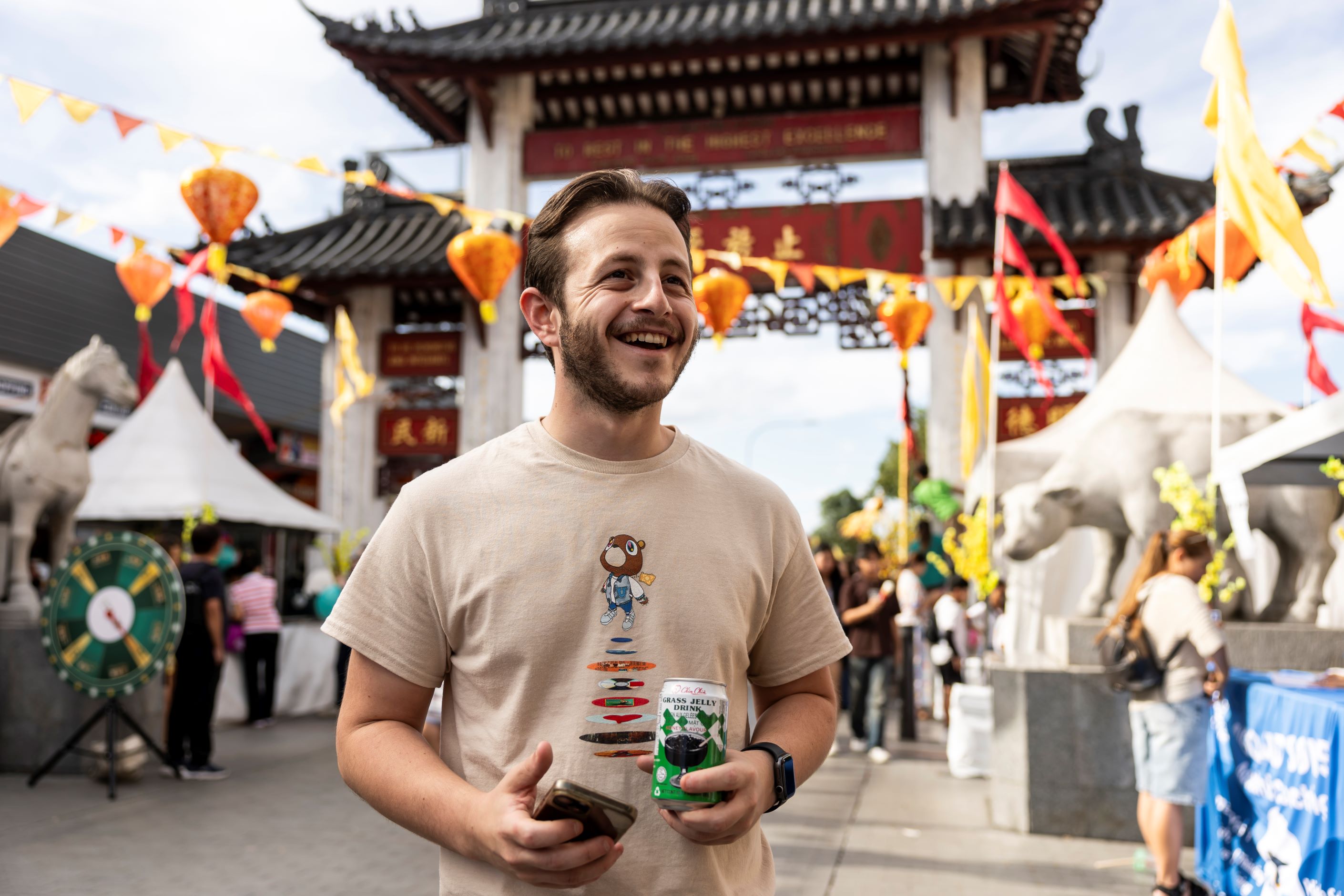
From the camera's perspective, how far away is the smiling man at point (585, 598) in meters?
1.50

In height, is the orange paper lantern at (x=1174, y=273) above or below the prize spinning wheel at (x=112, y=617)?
above

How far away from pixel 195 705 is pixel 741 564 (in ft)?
24.2

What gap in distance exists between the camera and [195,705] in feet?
25.8

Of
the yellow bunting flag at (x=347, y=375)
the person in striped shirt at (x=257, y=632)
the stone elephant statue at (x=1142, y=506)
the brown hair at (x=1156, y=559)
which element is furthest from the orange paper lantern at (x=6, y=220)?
the brown hair at (x=1156, y=559)

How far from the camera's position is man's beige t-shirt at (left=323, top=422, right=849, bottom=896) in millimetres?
1512

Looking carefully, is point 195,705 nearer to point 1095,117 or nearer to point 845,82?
point 845,82

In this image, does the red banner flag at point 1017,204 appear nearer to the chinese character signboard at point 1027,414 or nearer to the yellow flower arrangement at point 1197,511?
the yellow flower arrangement at point 1197,511

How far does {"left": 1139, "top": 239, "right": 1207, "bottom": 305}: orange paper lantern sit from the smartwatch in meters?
8.26

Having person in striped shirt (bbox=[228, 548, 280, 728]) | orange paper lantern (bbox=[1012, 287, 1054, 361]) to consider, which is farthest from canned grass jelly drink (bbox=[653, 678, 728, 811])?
orange paper lantern (bbox=[1012, 287, 1054, 361])

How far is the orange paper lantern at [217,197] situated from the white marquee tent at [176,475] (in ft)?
13.3

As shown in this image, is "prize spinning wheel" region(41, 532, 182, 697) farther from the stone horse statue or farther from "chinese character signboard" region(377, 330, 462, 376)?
"chinese character signboard" region(377, 330, 462, 376)

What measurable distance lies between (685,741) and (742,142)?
13627mm

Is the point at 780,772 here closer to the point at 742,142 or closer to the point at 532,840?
the point at 532,840

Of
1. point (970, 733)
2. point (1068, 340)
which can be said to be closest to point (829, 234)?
point (1068, 340)
